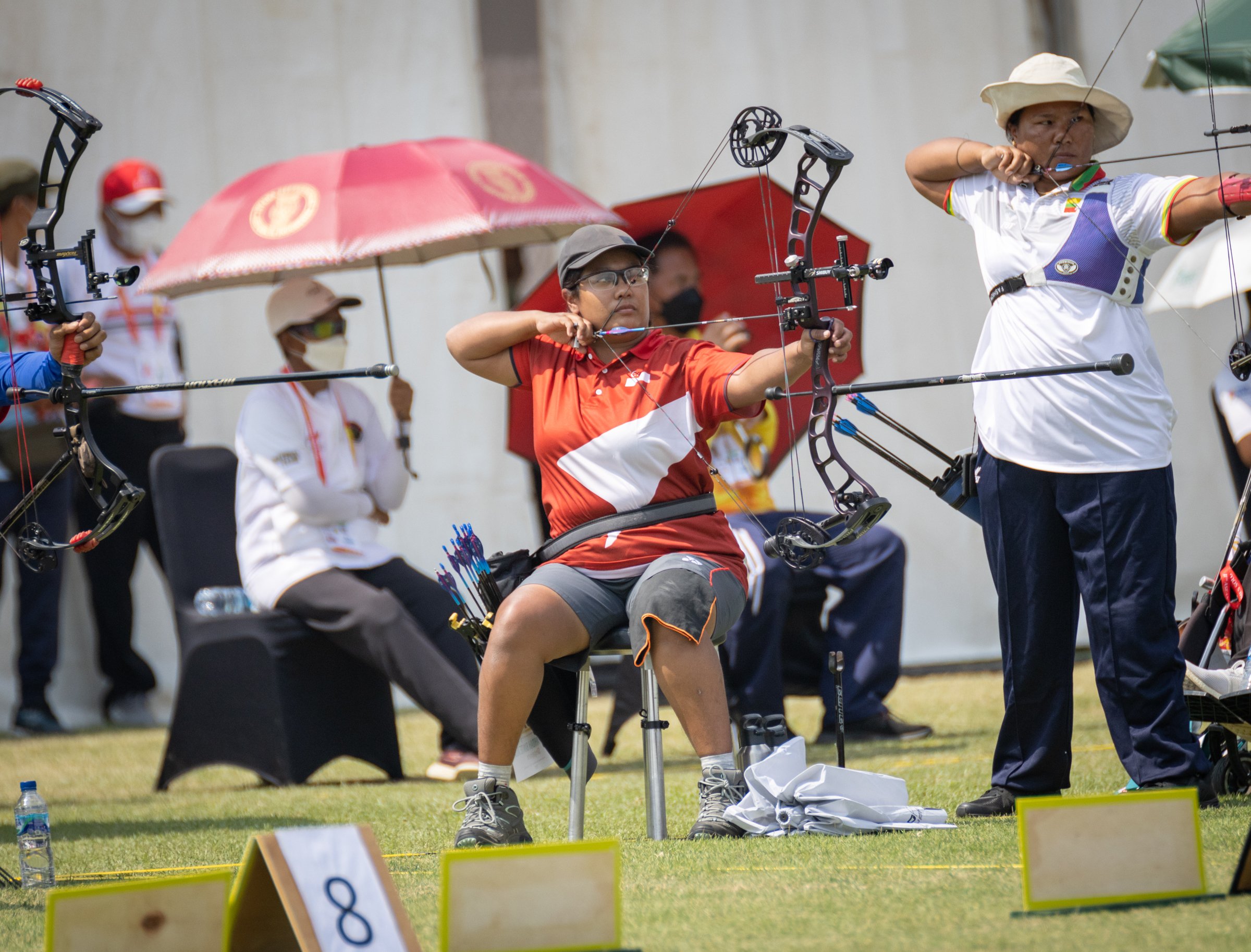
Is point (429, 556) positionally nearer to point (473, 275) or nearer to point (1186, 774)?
point (473, 275)

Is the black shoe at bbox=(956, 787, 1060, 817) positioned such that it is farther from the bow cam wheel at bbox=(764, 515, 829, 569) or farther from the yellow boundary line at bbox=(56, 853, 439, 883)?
the yellow boundary line at bbox=(56, 853, 439, 883)

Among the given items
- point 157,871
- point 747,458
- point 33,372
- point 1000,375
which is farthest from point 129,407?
point 1000,375

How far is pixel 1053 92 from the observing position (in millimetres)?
3225

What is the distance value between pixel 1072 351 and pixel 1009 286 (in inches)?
8.1

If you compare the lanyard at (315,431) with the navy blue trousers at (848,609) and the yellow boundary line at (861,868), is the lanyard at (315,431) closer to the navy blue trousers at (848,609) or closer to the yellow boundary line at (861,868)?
the navy blue trousers at (848,609)

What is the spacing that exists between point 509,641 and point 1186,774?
1.40 metres

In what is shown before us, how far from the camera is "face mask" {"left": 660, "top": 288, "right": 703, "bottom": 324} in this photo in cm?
512

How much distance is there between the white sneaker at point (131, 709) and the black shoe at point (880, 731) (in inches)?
136

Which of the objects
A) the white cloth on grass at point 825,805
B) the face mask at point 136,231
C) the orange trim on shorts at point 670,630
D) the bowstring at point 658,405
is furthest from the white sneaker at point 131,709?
the white cloth on grass at point 825,805

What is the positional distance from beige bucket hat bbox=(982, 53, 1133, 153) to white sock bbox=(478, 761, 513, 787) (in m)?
1.73

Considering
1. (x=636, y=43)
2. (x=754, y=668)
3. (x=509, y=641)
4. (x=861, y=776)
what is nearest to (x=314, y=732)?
(x=754, y=668)

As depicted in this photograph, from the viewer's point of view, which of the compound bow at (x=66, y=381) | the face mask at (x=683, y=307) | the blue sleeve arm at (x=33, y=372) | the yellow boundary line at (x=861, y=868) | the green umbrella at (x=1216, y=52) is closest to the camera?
the yellow boundary line at (x=861, y=868)

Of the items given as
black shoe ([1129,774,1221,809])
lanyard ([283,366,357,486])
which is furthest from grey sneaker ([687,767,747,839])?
lanyard ([283,366,357,486])

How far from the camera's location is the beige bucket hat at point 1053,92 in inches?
126
